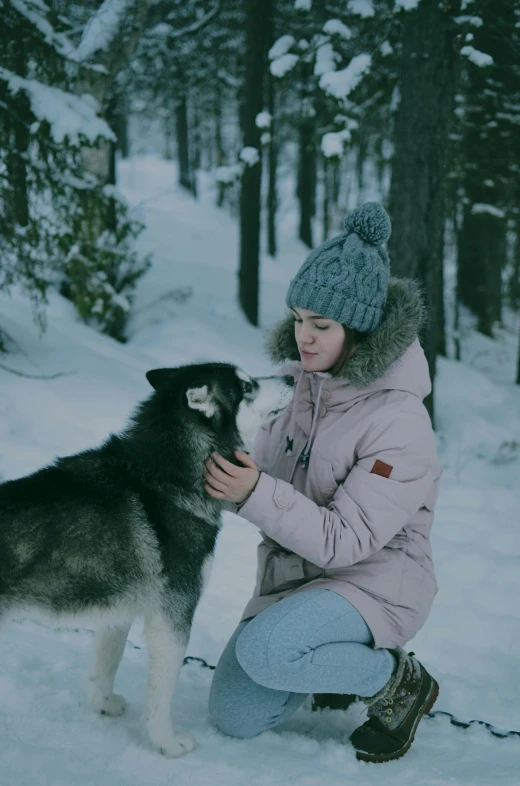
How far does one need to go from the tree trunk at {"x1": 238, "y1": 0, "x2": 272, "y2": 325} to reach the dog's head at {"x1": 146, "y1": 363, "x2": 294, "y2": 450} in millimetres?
7175

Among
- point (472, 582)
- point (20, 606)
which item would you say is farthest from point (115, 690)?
point (472, 582)

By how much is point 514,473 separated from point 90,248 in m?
4.80

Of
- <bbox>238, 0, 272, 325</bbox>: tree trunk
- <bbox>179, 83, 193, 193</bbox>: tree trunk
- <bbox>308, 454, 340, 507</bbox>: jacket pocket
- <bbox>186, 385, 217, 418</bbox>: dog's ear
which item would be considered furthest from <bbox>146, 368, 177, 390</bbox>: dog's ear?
<bbox>179, 83, 193, 193</bbox>: tree trunk

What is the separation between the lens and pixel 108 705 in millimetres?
2643

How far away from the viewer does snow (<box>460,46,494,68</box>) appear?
16.9ft

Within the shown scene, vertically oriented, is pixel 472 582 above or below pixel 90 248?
below

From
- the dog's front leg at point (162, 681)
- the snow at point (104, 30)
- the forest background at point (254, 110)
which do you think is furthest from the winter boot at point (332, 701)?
the snow at point (104, 30)

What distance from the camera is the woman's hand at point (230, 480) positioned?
2385 millimetres

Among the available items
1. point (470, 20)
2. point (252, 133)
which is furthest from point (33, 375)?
point (252, 133)

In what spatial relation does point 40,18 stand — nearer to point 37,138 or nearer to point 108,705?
point 37,138

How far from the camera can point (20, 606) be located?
7.10 ft

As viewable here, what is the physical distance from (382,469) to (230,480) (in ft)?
1.80

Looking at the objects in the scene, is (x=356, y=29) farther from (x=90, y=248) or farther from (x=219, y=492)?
(x=219, y=492)

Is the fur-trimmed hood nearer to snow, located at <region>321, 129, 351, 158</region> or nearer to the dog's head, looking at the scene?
the dog's head
